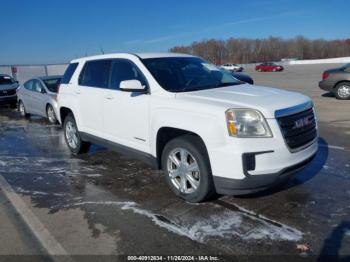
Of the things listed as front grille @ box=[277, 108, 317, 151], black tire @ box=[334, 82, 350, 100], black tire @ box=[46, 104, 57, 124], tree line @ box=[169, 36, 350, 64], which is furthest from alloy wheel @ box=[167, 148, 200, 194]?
tree line @ box=[169, 36, 350, 64]

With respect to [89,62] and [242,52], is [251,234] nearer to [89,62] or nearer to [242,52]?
[89,62]

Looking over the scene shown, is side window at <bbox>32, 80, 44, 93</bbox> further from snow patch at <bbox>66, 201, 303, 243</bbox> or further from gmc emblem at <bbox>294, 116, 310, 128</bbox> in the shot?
gmc emblem at <bbox>294, 116, 310, 128</bbox>

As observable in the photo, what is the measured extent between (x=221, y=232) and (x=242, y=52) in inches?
5211

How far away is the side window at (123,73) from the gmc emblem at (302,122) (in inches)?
82.3

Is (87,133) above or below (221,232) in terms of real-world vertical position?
above

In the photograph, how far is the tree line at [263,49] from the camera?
12738 centimetres

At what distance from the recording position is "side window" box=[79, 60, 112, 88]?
5.79 metres

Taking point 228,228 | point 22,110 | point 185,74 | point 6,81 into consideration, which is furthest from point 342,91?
point 6,81

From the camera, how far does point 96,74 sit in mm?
6059

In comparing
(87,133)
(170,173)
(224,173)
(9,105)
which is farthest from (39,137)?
(9,105)

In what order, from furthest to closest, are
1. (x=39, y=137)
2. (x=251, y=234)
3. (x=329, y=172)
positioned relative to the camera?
(x=39, y=137) < (x=329, y=172) < (x=251, y=234)

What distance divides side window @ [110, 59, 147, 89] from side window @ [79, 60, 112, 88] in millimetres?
186

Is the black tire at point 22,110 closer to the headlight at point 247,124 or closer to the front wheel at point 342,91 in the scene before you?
the headlight at point 247,124

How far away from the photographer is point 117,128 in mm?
5473
